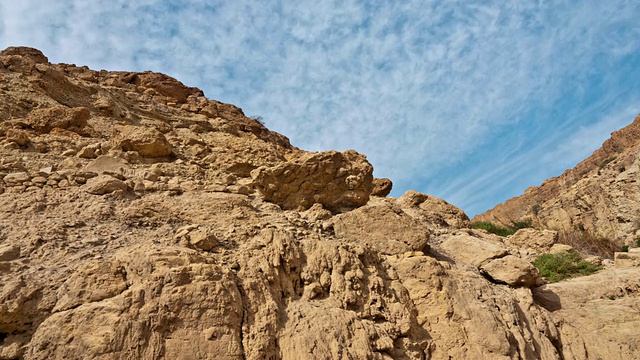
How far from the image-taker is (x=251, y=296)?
4820 mm

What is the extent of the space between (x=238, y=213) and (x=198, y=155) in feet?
17.4

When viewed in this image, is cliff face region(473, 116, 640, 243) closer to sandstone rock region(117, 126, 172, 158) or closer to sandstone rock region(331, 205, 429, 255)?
sandstone rock region(331, 205, 429, 255)

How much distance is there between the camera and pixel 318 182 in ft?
28.2

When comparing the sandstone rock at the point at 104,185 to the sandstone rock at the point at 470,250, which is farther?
the sandstone rock at the point at 470,250

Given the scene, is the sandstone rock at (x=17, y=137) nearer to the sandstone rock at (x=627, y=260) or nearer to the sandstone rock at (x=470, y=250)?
the sandstone rock at (x=470, y=250)

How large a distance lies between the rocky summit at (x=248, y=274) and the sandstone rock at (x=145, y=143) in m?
0.03

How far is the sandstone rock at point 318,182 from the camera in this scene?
841cm

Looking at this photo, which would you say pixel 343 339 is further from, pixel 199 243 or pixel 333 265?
pixel 199 243

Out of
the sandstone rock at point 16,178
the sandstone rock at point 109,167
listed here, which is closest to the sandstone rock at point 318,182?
the sandstone rock at point 109,167

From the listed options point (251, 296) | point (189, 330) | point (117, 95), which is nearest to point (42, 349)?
point (189, 330)

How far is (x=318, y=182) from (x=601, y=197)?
35.2 m

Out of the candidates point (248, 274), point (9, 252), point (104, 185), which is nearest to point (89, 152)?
point (104, 185)

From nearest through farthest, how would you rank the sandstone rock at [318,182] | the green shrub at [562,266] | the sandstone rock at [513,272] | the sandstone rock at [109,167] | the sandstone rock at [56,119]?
the sandstone rock at [513,272]
the sandstone rock at [109,167]
the sandstone rock at [318,182]
the green shrub at [562,266]
the sandstone rock at [56,119]

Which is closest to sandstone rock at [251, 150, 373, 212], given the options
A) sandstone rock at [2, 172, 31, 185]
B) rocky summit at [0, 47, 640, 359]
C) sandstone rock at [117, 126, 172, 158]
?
rocky summit at [0, 47, 640, 359]
